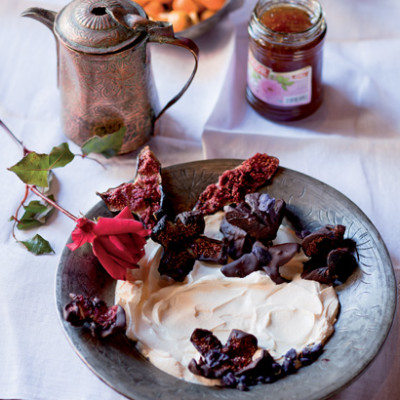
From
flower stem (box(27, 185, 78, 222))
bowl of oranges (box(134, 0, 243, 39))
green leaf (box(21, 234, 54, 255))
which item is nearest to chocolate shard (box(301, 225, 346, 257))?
flower stem (box(27, 185, 78, 222))

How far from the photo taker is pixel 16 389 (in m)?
1.04

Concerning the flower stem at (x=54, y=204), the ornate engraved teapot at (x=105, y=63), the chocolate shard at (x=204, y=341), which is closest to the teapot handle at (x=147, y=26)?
the ornate engraved teapot at (x=105, y=63)

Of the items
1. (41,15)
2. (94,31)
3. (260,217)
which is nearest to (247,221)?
(260,217)

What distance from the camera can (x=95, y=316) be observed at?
0.96 meters

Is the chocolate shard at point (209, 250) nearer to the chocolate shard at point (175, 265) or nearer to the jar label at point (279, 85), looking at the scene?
the chocolate shard at point (175, 265)

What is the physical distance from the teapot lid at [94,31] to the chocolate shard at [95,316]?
0.48m

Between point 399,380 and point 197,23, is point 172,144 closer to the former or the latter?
point 197,23

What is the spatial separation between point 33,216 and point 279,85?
1.97 ft

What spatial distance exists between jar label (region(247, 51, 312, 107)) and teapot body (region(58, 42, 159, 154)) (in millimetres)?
231

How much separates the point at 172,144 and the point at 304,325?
1.95 ft

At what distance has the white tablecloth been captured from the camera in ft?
3.51

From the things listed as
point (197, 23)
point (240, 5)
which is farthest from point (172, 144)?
point (240, 5)

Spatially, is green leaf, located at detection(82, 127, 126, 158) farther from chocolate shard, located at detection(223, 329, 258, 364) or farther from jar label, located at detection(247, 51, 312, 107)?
chocolate shard, located at detection(223, 329, 258, 364)

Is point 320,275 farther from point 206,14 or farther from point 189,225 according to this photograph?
point 206,14
